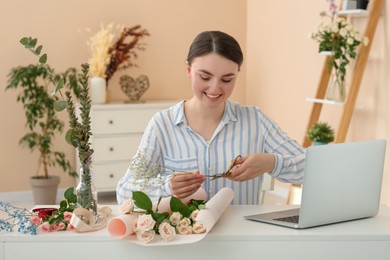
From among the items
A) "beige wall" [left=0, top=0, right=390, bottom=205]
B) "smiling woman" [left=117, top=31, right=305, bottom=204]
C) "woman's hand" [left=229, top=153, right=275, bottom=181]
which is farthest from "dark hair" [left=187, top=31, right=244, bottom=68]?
"beige wall" [left=0, top=0, right=390, bottom=205]

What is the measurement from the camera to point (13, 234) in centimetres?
244

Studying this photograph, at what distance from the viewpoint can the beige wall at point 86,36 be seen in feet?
21.6

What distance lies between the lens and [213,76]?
291 cm

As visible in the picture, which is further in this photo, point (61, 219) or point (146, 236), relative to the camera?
point (61, 219)

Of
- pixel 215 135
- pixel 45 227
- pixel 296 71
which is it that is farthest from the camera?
pixel 296 71

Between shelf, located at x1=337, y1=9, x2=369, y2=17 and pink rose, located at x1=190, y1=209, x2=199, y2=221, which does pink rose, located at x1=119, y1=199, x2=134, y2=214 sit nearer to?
pink rose, located at x1=190, y1=209, x2=199, y2=221

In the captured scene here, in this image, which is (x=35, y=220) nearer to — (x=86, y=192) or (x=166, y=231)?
(x=86, y=192)

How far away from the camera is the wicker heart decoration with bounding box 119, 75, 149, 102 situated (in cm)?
681

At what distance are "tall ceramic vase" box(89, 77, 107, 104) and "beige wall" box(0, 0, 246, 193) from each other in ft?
1.07

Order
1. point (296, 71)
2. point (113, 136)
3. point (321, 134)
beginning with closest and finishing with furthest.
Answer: point (321, 134) → point (296, 71) → point (113, 136)

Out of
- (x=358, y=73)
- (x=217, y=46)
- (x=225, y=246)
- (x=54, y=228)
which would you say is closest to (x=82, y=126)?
(x=54, y=228)

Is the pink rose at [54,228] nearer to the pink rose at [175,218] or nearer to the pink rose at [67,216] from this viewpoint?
the pink rose at [67,216]

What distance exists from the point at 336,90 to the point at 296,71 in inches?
36.9

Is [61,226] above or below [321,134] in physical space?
above
